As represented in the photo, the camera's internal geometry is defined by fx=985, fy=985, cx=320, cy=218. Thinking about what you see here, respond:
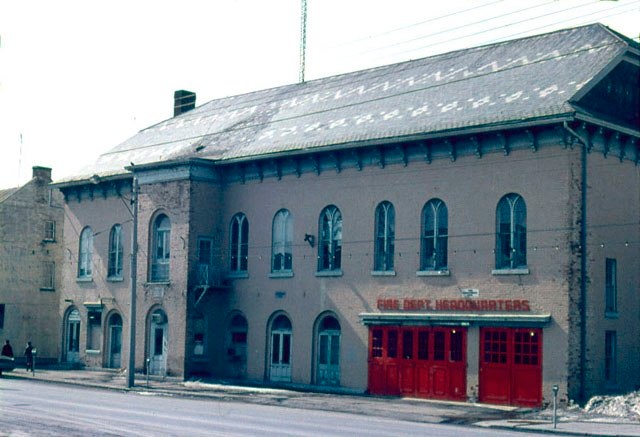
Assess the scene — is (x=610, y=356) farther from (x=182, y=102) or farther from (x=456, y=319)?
(x=182, y=102)

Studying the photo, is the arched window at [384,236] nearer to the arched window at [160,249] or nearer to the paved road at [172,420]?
the paved road at [172,420]

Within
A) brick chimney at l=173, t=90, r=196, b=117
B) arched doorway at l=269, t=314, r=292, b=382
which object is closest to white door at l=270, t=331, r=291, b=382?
arched doorway at l=269, t=314, r=292, b=382

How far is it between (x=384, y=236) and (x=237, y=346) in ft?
29.5

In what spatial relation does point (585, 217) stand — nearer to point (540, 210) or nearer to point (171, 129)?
point (540, 210)

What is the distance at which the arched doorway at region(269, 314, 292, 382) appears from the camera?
3838 cm

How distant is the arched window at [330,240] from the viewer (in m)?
36.8

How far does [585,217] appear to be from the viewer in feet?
98.5

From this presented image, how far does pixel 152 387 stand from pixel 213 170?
31.1 ft

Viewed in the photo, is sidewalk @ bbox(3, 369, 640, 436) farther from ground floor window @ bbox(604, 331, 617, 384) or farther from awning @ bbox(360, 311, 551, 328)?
ground floor window @ bbox(604, 331, 617, 384)

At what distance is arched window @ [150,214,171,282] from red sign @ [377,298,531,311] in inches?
438

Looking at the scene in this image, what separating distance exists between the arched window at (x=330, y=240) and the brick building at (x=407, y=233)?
80mm

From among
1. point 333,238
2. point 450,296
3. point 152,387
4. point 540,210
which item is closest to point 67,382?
point 152,387

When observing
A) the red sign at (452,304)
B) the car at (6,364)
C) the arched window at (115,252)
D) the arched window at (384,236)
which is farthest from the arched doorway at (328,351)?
the car at (6,364)

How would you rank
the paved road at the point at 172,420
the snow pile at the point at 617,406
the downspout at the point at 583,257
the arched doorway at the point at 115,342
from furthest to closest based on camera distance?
the arched doorway at the point at 115,342
the downspout at the point at 583,257
the snow pile at the point at 617,406
the paved road at the point at 172,420
